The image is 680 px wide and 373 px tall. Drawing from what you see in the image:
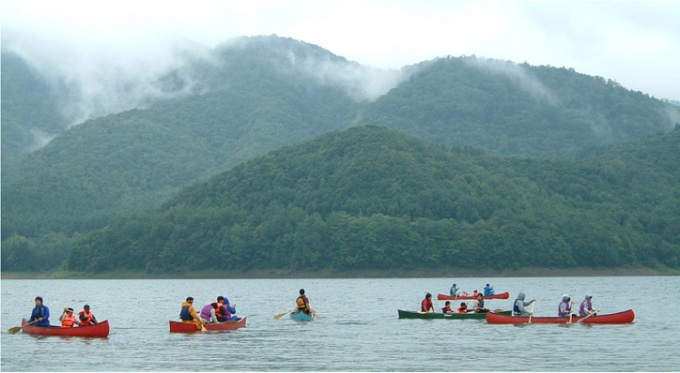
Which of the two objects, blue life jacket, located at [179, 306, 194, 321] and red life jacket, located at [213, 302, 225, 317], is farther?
red life jacket, located at [213, 302, 225, 317]

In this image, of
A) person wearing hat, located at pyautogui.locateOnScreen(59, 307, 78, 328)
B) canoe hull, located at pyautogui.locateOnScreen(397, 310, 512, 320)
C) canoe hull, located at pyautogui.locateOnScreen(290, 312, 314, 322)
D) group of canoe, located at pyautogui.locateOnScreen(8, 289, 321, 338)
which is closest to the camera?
group of canoe, located at pyautogui.locateOnScreen(8, 289, 321, 338)

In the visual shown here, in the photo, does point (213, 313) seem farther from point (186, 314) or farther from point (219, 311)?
point (186, 314)

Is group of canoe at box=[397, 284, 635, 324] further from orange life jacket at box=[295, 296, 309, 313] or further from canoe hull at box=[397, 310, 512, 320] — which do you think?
orange life jacket at box=[295, 296, 309, 313]

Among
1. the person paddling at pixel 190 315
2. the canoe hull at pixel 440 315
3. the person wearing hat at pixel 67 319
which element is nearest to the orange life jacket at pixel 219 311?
the person paddling at pixel 190 315

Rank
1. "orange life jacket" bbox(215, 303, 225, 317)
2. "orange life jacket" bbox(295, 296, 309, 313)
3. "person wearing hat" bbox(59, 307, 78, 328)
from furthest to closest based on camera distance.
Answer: "orange life jacket" bbox(295, 296, 309, 313) < "orange life jacket" bbox(215, 303, 225, 317) < "person wearing hat" bbox(59, 307, 78, 328)

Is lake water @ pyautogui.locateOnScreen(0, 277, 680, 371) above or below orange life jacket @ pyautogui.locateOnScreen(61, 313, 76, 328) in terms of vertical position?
below

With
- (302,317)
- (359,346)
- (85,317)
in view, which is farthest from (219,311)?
(359,346)

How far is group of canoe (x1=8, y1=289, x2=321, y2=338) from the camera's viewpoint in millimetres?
58250

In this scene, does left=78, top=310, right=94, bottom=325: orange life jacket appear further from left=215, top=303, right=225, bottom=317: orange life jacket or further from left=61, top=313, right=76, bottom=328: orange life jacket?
left=215, top=303, right=225, bottom=317: orange life jacket

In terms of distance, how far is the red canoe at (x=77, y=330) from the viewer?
58000 millimetres

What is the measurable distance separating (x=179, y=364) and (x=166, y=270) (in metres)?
134

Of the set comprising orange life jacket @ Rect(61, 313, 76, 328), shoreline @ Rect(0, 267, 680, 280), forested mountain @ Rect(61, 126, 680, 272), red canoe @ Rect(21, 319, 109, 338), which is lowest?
red canoe @ Rect(21, 319, 109, 338)

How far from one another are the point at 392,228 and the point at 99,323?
11298 centimetres

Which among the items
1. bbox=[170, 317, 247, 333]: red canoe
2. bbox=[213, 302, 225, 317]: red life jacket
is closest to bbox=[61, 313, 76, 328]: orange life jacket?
bbox=[170, 317, 247, 333]: red canoe
